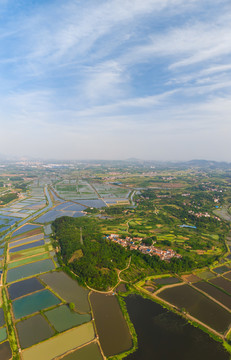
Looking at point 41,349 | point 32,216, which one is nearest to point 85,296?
point 41,349

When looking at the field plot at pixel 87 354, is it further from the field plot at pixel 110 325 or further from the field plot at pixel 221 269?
the field plot at pixel 221 269

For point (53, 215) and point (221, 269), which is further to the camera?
point (53, 215)

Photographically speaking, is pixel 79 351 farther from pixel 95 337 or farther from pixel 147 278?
pixel 147 278

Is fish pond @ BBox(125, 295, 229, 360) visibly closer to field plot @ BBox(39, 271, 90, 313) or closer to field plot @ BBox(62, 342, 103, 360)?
field plot @ BBox(62, 342, 103, 360)

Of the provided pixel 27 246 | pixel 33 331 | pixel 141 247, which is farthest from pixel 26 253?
pixel 141 247

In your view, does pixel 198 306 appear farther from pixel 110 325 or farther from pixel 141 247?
pixel 141 247

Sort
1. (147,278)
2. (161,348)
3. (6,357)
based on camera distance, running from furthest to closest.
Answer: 1. (147,278)
2. (161,348)
3. (6,357)
